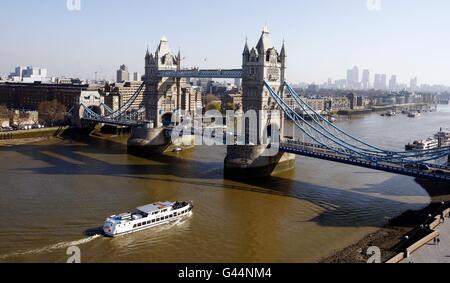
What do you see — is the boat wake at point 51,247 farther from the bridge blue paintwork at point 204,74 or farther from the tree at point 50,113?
the tree at point 50,113

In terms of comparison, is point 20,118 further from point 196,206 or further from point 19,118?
point 196,206

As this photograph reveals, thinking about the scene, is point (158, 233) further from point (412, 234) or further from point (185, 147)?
point (185, 147)

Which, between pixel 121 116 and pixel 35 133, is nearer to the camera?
pixel 35 133

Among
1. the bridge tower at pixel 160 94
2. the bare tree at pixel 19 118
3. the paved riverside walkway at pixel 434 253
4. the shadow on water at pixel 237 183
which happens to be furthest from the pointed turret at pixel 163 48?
the paved riverside walkway at pixel 434 253

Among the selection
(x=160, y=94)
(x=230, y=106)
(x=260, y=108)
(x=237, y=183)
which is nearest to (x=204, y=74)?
(x=160, y=94)

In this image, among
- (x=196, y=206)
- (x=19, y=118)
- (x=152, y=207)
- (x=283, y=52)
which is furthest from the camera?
(x=19, y=118)
